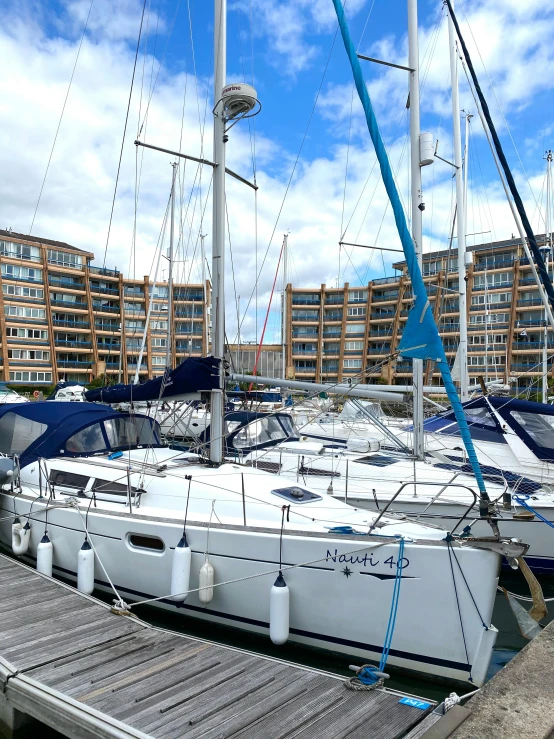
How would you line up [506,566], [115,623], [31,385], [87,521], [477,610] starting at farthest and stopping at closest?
[31,385] < [506,566] < [87,521] < [115,623] < [477,610]

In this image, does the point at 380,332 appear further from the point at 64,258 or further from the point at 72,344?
the point at 64,258

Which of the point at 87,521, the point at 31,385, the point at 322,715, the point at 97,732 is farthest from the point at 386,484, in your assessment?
the point at 31,385

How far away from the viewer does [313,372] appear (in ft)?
217

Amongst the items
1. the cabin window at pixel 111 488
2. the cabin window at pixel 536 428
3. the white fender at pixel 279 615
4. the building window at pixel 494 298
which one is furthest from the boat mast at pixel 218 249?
the building window at pixel 494 298

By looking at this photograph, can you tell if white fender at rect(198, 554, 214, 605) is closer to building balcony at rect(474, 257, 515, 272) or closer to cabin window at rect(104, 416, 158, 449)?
cabin window at rect(104, 416, 158, 449)

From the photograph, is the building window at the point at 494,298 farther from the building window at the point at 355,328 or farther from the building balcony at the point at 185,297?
the building balcony at the point at 185,297

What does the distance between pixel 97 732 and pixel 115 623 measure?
177 centimetres

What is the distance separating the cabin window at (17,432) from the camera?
28.8 ft

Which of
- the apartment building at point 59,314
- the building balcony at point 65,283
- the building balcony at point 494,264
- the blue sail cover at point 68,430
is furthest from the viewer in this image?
the building balcony at point 65,283

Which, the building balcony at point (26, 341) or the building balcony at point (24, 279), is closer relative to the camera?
the building balcony at point (26, 341)

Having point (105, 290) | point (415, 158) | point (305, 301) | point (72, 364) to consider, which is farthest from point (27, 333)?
point (415, 158)

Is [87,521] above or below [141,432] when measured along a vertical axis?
below

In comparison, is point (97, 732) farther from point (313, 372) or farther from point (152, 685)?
Answer: point (313, 372)

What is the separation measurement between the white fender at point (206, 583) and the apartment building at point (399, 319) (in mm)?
45998
